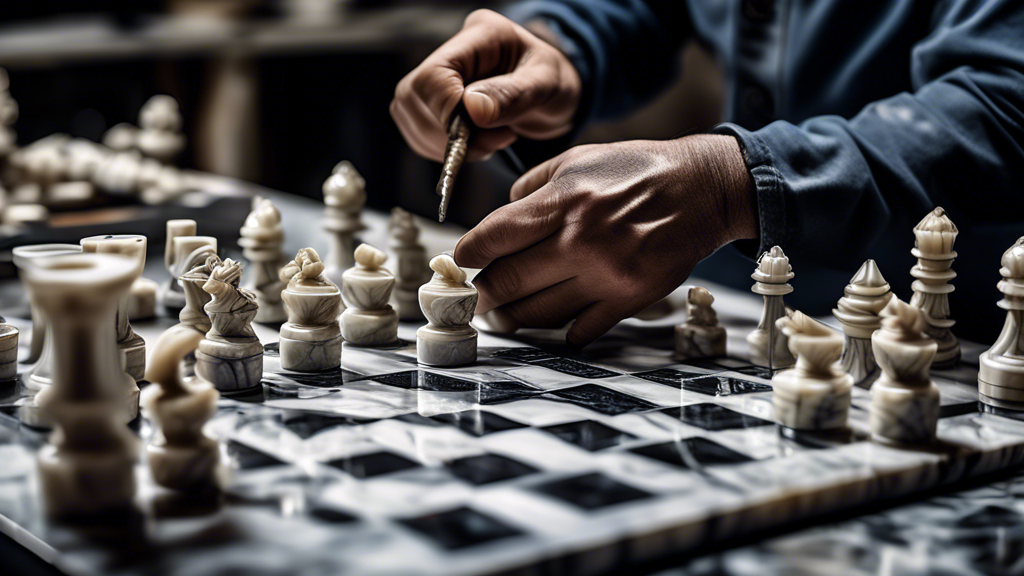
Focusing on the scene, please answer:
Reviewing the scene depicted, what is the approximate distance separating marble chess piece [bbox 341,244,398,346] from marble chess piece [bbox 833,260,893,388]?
0.79 meters

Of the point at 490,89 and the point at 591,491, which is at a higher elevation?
the point at 490,89

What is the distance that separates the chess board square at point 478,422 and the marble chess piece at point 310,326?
0.32 metres

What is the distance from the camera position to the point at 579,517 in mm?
969

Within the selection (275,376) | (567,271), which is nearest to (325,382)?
(275,376)

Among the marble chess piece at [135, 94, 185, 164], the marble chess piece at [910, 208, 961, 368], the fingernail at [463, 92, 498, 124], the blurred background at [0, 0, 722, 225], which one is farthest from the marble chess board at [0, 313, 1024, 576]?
the blurred background at [0, 0, 722, 225]

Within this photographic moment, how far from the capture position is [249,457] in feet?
3.73

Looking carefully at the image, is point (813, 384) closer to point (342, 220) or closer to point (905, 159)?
point (905, 159)

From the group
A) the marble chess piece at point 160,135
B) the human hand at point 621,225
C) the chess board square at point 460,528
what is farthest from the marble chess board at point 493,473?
the marble chess piece at point 160,135

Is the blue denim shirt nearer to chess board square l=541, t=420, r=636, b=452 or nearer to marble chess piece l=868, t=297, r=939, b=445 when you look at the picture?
marble chess piece l=868, t=297, r=939, b=445

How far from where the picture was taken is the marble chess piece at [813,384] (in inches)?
49.3

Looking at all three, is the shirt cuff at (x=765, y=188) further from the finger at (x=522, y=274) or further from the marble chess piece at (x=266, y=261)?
the marble chess piece at (x=266, y=261)

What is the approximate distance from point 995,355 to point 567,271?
71 cm

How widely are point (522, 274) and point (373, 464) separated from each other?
0.68 metres

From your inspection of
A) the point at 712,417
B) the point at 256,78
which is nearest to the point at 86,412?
the point at 712,417
